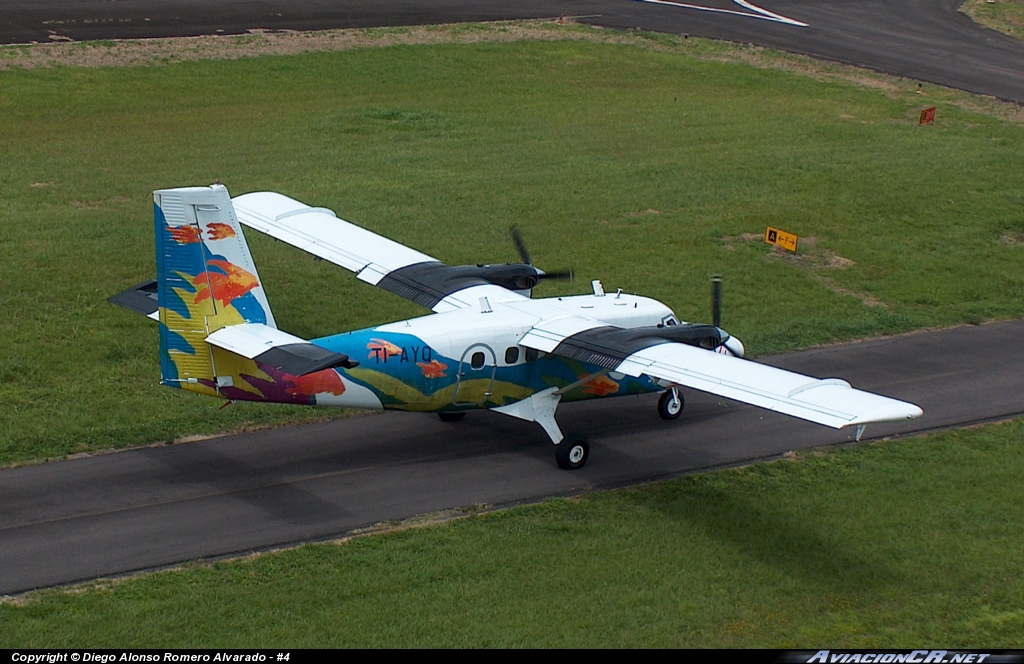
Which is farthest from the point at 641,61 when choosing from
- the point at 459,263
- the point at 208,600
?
the point at 208,600

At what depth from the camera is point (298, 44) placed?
62188 mm

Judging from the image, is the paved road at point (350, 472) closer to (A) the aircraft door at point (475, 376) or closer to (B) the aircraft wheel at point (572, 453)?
(B) the aircraft wheel at point (572, 453)

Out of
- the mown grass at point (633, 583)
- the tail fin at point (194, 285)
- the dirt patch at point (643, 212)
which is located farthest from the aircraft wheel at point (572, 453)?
the dirt patch at point (643, 212)

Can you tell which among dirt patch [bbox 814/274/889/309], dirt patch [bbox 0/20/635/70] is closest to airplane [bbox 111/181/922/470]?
dirt patch [bbox 814/274/889/309]

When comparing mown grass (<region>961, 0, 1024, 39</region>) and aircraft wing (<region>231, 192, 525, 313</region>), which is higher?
mown grass (<region>961, 0, 1024, 39</region>)

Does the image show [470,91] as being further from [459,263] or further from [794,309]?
[794,309]

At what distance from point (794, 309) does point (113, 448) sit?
2076 centimetres

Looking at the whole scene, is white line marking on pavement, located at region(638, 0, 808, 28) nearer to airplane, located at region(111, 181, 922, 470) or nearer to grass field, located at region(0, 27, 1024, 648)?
grass field, located at region(0, 27, 1024, 648)

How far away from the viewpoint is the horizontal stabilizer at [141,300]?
23.7 m

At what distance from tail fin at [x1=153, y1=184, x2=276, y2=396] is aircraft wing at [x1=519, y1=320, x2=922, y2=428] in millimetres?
6555

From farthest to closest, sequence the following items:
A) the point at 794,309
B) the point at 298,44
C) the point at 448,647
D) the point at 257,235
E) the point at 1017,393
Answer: the point at 298,44
the point at 257,235
the point at 794,309
the point at 1017,393
the point at 448,647

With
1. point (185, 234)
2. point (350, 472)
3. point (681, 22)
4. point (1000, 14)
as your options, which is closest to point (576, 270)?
point (350, 472)

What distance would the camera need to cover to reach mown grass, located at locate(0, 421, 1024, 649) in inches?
742

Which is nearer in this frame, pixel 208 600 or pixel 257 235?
pixel 208 600
